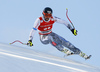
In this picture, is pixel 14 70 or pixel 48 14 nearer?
pixel 14 70

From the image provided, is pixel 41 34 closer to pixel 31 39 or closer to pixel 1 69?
pixel 31 39

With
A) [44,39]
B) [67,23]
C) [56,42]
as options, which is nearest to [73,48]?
[56,42]

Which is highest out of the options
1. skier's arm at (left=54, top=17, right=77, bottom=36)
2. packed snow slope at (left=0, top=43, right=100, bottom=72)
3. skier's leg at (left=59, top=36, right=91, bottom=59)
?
skier's arm at (left=54, top=17, right=77, bottom=36)

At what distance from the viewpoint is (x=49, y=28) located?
18.5 ft

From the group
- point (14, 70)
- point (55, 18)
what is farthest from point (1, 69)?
point (55, 18)

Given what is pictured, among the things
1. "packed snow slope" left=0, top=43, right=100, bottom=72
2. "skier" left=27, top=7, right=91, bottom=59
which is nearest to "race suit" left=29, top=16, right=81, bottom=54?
"skier" left=27, top=7, right=91, bottom=59

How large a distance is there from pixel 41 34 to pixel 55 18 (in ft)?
1.83

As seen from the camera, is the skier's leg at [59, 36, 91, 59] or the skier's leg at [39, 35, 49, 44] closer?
the skier's leg at [39, 35, 49, 44]

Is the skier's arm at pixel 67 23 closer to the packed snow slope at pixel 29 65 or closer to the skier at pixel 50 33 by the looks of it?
the skier at pixel 50 33

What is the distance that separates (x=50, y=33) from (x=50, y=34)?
0.09 ft

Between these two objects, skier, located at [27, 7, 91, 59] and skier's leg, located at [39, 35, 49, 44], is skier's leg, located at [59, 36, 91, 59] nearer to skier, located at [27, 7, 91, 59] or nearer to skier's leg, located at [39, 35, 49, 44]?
skier, located at [27, 7, 91, 59]

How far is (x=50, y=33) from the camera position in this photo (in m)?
5.72

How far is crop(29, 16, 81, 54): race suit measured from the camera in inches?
213

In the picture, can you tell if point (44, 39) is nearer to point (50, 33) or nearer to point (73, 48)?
point (50, 33)
